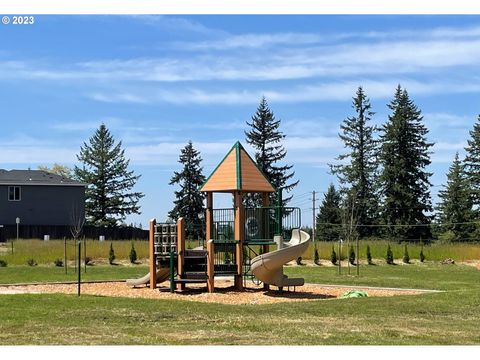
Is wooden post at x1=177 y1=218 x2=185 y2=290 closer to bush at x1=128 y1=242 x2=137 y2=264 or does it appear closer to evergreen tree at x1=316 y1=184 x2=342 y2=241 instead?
bush at x1=128 y1=242 x2=137 y2=264

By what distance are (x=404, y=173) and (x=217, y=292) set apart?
47.3 metres

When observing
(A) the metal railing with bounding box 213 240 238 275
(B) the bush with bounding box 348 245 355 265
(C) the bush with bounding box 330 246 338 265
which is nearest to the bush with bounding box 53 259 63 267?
(C) the bush with bounding box 330 246 338 265

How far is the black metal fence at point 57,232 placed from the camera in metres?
52.6

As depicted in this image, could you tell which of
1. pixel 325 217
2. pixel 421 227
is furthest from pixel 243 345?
pixel 325 217

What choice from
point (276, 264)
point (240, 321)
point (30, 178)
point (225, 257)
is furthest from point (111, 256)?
point (240, 321)

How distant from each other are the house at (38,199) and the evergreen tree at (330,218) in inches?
943

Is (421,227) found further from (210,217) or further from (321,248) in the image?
(210,217)

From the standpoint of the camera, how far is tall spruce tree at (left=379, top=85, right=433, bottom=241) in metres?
65.1

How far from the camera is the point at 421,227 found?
214 feet

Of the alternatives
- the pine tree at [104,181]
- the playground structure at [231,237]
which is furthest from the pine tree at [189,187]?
the playground structure at [231,237]

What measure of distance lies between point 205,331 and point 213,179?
440 inches

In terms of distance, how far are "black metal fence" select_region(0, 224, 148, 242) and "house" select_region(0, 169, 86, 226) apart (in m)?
2.44

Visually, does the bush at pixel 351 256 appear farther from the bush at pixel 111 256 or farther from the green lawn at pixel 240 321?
the green lawn at pixel 240 321

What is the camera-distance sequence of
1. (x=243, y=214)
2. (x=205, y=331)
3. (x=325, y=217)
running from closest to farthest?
(x=205, y=331)
(x=243, y=214)
(x=325, y=217)
